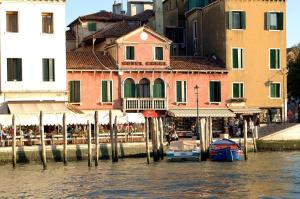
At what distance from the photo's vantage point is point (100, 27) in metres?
60.8

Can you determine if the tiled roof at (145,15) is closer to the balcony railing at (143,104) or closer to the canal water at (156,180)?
the balcony railing at (143,104)

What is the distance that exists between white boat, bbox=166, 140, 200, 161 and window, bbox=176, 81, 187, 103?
1090 centimetres

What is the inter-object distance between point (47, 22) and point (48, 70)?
2901mm

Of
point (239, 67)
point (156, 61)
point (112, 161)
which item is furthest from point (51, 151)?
point (239, 67)

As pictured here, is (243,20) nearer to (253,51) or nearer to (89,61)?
(253,51)

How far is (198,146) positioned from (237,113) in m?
11.4

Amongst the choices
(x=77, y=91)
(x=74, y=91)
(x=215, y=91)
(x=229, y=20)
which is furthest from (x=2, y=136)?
(x=229, y=20)

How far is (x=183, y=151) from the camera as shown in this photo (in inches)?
1654

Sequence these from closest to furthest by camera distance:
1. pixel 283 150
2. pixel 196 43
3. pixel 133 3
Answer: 1. pixel 283 150
2. pixel 196 43
3. pixel 133 3

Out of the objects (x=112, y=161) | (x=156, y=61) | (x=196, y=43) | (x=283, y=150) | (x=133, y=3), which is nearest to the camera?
(x=112, y=161)

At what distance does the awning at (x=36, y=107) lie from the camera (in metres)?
45.2

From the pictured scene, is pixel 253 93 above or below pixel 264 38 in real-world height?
below

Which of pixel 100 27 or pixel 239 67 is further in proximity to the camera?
pixel 100 27

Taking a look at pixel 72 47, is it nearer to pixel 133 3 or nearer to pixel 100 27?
pixel 100 27
